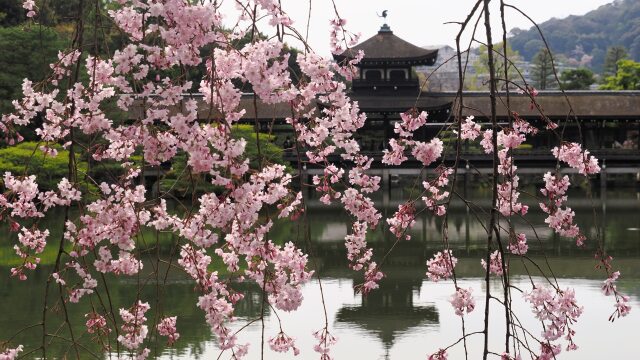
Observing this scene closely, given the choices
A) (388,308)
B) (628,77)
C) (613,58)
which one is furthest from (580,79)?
(388,308)

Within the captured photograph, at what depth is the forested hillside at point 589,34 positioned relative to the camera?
11106 centimetres

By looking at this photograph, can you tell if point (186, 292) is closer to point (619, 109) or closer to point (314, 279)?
point (314, 279)

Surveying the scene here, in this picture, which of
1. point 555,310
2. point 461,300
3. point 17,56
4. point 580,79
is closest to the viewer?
point 555,310

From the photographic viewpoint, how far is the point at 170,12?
2180 millimetres

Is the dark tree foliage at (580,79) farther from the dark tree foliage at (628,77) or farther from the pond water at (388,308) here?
the pond water at (388,308)

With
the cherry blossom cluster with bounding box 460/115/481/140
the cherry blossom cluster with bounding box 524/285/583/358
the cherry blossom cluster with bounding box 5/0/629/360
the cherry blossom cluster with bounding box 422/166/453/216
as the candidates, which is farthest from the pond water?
the cherry blossom cluster with bounding box 524/285/583/358

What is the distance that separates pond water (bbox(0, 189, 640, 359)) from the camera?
6.87m

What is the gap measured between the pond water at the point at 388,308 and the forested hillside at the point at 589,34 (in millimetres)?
101449

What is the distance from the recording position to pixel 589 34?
120750mm

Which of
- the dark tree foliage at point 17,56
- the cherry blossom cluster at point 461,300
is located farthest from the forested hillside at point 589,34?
the cherry blossom cluster at point 461,300

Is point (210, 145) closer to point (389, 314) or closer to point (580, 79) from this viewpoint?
point (389, 314)

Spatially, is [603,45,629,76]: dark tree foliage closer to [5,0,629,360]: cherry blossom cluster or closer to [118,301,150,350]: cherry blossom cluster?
[5,0,629,360]: cherry blossom cluster

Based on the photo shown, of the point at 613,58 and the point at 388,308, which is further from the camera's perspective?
the point at 613,58

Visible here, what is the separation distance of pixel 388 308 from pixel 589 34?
12068 centimetres
